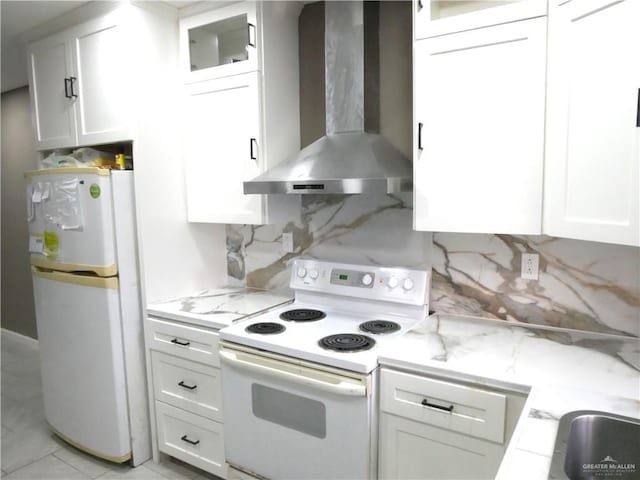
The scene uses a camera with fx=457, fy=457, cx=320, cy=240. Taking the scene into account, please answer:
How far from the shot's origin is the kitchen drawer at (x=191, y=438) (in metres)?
2.29

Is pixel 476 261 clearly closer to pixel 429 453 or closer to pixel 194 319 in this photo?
pixel 429 453

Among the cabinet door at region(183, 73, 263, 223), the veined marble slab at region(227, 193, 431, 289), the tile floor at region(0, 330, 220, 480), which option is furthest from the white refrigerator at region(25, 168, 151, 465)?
the veined marble slab at region(227, 193, 431, 289)

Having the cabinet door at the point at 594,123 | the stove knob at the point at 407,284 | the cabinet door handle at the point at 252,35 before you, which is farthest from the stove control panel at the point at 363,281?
the cabinet door handle at the point at 252,35

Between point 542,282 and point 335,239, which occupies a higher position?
point 335,239

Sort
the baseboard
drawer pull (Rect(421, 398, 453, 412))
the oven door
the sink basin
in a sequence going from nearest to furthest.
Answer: the sink basin → drawer pull (Rect(421, 398, 453, 412)) → the oven door → the baseboard

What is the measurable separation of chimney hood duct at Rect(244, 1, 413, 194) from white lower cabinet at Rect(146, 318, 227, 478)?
84cm

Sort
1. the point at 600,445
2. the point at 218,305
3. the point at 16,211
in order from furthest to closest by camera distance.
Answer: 1. the point at 16,211
2. the point at 218,305
3. the point at 600,445

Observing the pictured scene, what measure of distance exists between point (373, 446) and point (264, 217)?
120 centimetres

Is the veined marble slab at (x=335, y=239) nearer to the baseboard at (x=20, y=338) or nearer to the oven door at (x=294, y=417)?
the oven door at (x=294, y=417)

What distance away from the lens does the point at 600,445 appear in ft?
3.78

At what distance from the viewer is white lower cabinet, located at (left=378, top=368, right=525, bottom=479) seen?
4.89 feet

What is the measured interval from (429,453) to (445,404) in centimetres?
20

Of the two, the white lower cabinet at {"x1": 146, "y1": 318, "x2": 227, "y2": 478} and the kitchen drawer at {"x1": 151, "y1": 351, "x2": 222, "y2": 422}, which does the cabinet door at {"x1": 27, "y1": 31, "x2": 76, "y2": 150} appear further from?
the kitchen drawer at {"x1": 151, "y1": 351, "x2": 222, "y2": 422}

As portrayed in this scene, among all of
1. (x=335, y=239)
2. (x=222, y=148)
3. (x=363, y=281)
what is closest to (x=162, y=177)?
(x=222, y=148)
